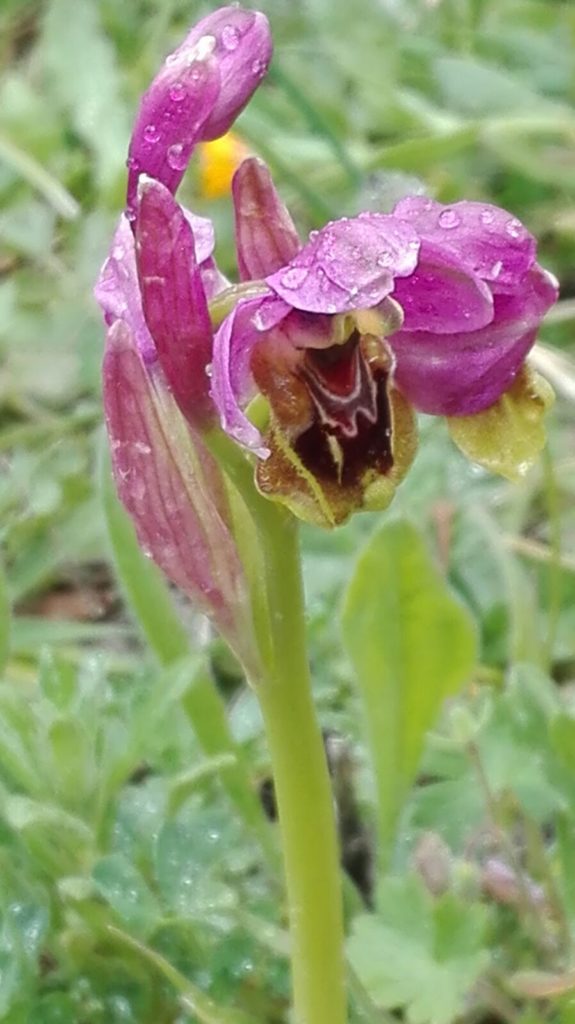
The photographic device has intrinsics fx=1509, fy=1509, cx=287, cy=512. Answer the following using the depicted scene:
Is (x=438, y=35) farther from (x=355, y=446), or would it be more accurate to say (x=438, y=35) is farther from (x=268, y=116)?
(x=355, y=446)

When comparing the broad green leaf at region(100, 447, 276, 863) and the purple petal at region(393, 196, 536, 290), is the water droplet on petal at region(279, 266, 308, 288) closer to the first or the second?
the purple petal at region(393, 196, 536, 290)

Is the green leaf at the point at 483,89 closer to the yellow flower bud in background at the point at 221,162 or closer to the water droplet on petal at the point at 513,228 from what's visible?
the yellow flower bud in background at the point at 221,162

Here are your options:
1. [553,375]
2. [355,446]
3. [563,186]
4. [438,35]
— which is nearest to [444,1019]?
[355,446]

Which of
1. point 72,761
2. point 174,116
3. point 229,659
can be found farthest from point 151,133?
point 229,659

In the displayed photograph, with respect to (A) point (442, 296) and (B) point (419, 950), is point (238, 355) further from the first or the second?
(B) point (419, 950)

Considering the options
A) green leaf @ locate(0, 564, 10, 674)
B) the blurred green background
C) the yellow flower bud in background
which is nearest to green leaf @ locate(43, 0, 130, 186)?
the blurred green background

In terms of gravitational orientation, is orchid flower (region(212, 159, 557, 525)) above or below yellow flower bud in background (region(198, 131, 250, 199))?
above
